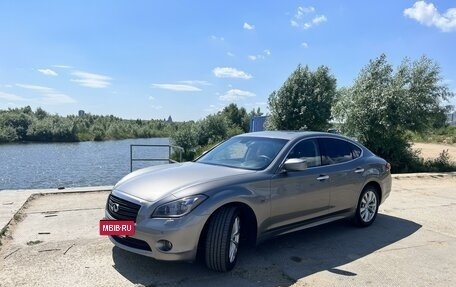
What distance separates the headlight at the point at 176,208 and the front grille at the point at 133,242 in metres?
0.36

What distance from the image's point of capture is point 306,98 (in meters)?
24.1

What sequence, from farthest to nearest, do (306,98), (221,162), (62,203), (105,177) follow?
(306,98), (105,177), (62,203), (221,162)

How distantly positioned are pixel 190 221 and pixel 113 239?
1.04m

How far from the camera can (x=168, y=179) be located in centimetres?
441

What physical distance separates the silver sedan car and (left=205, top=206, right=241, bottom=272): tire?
1cm

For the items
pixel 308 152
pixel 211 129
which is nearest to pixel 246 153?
pixel 308 152

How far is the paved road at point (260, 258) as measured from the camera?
4.07 meters

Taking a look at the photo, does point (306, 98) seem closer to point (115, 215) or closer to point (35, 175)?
point (35, 175)

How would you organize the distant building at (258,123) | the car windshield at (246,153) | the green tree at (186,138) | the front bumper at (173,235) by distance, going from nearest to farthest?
the front bumper at (173,235), the car windshield at (246,153), the distant building at (258,123), the green tree at (186,138)

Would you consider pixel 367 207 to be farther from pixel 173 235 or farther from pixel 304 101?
pixel 304 101

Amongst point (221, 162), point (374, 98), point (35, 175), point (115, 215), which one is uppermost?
point (374, 98)

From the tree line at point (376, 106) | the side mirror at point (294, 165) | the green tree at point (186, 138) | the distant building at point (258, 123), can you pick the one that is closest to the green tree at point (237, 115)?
the green tree at point (186, 138)

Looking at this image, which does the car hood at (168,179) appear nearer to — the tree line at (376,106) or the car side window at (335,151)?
the car side window at (335,151)

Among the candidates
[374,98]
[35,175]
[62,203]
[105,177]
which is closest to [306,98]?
[374,98]
